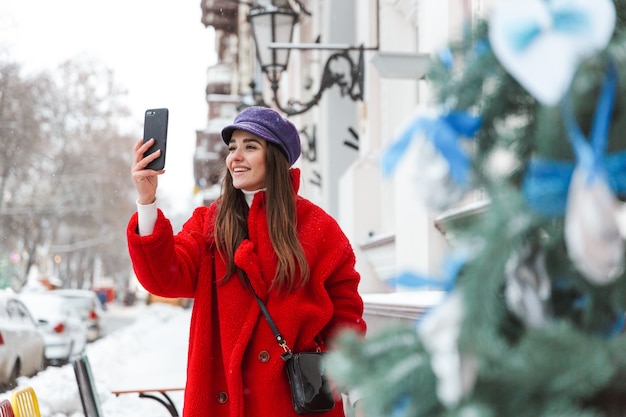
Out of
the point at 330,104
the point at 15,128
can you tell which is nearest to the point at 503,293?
the point at 330,104

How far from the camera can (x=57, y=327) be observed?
1482 cm

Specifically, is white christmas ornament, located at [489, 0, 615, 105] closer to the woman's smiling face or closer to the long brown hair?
the long brown hair

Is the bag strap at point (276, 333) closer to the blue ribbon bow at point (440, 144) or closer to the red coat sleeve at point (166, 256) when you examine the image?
the red coat sleeve at point (166, 256)

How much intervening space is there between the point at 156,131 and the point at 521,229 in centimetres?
168

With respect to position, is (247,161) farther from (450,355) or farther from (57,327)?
(57,327)

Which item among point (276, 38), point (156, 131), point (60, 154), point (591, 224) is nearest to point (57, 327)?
point (276, 38)

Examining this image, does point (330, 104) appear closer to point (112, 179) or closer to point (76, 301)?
point (76, 301)

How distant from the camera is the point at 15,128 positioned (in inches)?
1083

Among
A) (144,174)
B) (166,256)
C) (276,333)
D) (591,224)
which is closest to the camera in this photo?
(591,224)

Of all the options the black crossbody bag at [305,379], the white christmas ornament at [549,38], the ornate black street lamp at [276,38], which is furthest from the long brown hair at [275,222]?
the ornate black street lamp at [276,38]

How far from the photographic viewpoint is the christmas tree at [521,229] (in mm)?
812

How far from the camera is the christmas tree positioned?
812mm

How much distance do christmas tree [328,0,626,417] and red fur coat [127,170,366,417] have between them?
1.60 m

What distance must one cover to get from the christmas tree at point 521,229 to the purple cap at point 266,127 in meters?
1.75
